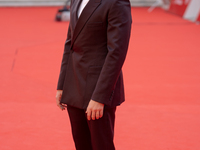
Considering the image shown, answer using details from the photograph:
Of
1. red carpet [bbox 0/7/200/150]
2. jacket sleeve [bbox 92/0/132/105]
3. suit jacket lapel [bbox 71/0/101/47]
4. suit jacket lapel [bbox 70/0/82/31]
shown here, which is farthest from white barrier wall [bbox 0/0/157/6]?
jacket sleeve [bbox 92/0/132/105]

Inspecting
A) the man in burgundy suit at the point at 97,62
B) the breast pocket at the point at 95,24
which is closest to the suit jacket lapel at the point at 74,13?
the man in burgundy suit at the point at 97,62

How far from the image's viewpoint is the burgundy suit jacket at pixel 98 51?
53.2 inches

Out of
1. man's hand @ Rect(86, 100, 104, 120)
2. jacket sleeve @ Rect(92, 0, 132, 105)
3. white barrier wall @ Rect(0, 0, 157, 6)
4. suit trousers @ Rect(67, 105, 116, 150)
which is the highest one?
jacket sleeve @ Rect(92, 0, 132, 105)

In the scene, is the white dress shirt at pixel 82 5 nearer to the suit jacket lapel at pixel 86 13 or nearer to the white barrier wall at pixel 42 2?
the suit jacket lapel at pixel 86 13

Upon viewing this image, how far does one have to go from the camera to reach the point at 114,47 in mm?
1358

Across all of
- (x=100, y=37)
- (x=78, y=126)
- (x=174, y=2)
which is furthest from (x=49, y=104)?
(x=174, y=2)

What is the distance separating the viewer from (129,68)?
15.2ft

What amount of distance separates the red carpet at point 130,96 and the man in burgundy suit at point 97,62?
1.01 metres

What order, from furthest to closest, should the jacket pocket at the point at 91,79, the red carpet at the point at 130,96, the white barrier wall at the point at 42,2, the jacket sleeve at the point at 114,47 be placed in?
the white barrier wall at the point at 42,2
the red carpet at the point at 130,96
the jacket pocket at the point at 91,79
the jacket sleeve at the point at 114,47

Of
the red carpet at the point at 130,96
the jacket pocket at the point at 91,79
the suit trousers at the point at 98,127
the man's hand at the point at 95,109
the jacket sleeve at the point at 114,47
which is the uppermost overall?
the jacket sleeve at the point at 114,47

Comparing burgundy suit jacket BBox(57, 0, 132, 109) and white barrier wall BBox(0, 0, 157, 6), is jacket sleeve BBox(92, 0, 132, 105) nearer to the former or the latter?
burgundy suit jacket BBox(57, 0, 132, 109)

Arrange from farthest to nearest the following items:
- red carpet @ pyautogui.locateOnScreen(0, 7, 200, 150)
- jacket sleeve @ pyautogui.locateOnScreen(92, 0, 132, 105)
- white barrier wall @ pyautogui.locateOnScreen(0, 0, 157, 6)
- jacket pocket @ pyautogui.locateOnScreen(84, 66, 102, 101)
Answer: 1. white barrier wall @ pyautogui.locateOnScreen(0, 0, 157, 6)
2. red carpet @ pyautogui.locateOnScreen(0, 7, 200, 150)
3. jacket pocket @ pyautogui.locateOnScreen(84, 66, 102, 101)
4. jacket sleeve @ pyautogui.locateOnScreen(92, 0, 132, 105)

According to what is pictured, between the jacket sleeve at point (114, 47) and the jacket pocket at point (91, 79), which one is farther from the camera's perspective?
the jacket pocket at point (91, 79)

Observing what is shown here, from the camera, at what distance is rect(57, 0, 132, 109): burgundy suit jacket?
Result: 135 centimetres
